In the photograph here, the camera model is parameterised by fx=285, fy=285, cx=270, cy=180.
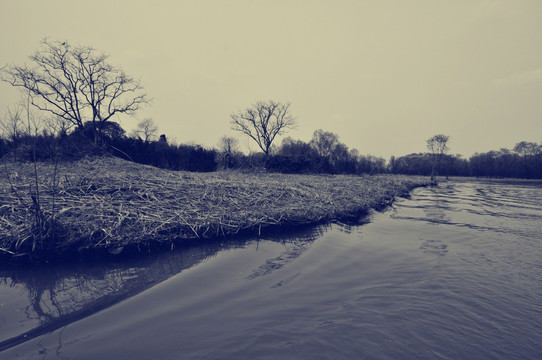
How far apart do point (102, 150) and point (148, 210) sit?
11.4 metres

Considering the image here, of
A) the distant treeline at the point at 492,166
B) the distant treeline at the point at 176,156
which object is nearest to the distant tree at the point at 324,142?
the distant treeline at the point at 492,166

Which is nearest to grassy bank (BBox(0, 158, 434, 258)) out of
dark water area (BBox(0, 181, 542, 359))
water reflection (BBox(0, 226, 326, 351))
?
water reflection (BBox(0, 226, 326, 351))

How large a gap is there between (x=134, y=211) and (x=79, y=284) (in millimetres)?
2654

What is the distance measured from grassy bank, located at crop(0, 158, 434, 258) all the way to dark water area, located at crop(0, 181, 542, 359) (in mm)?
606

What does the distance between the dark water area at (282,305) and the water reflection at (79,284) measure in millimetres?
21

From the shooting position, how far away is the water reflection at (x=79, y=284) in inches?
139

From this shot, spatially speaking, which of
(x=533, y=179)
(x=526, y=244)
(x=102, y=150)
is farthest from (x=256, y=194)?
(x=533, y=179)

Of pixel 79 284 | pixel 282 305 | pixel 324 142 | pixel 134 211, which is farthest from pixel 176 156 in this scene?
pixel 324 142

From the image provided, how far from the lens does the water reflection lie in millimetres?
3520

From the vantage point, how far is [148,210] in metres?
7.49

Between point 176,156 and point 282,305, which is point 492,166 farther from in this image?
point 282,305

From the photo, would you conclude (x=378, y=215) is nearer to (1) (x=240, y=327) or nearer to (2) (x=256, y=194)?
(2) (x=256, y=194)

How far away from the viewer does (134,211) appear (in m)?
7.09

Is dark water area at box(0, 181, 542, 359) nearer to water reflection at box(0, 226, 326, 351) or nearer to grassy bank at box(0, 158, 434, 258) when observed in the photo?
water reflection at box(0, 226, 326, 351)
